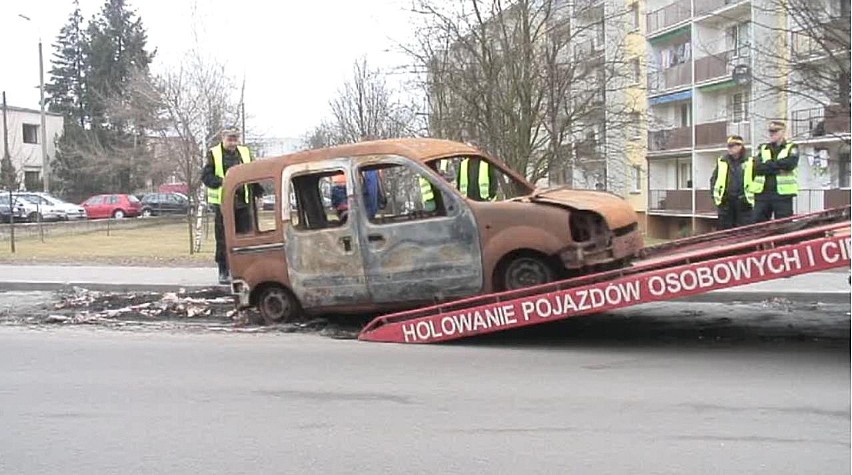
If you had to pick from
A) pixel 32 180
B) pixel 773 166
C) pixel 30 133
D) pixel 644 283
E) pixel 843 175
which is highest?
pixel 30 133

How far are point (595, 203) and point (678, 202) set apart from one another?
3224 cm

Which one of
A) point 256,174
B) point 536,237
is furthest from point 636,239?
point 256,174

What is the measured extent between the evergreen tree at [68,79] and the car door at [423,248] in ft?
209

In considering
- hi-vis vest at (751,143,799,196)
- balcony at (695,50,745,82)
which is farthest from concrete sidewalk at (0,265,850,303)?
balcony at (695,50,745,82)

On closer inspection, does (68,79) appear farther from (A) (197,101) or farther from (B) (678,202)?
(B) (678,202)

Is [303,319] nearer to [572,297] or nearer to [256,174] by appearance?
[256,174]

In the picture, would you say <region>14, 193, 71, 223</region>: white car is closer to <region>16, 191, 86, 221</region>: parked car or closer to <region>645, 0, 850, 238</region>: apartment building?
<region>16, 191, 86, 221</region>: parked car

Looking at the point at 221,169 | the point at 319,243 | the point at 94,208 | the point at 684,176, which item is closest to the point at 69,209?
the point at 94,208

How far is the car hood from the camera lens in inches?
322

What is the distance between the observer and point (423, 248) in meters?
8.58

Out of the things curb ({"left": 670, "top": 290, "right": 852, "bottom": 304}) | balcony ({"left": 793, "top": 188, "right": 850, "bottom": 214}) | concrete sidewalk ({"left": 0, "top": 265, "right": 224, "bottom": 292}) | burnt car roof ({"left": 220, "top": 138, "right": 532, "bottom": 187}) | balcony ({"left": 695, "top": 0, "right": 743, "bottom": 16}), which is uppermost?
balcony ({"left": 695, "top": 0, "right": 743, "bottom": 16})

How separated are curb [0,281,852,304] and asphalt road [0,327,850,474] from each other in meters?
2.61

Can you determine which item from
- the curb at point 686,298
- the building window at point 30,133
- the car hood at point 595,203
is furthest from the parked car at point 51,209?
the car hood at point 595,203

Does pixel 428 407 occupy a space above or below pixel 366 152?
below
